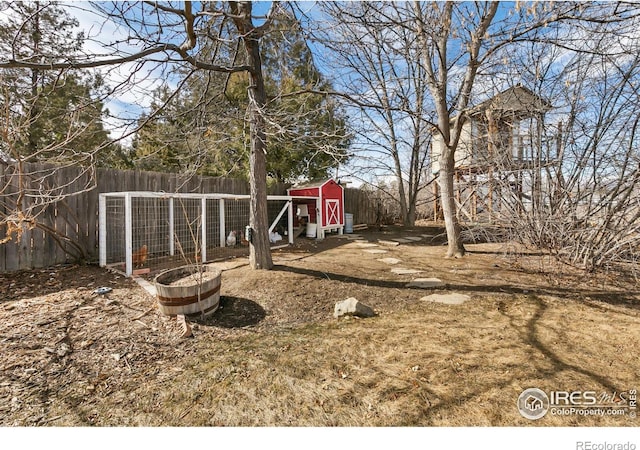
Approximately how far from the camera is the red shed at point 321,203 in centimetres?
909

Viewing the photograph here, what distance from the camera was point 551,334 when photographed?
2551 millimetres

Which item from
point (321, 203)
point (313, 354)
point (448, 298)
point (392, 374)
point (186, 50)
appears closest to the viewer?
point (392, 374)

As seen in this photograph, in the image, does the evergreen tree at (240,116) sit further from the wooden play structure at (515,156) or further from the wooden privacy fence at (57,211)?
the wooden play structure at (515,156)

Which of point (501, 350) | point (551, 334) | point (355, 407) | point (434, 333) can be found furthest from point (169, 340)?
point (551, 334)

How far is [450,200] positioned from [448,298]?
271 cm

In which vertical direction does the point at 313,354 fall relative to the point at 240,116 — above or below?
below

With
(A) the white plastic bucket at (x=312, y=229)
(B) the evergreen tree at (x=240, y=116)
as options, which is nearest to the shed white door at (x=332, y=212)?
(A) the white plastic bucket at (x=312, y=229)

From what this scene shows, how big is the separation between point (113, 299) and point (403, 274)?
404 cm

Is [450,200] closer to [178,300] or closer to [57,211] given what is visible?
[178,300]

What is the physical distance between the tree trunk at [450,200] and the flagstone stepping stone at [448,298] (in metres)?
2.37

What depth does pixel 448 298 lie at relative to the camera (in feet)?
11.7

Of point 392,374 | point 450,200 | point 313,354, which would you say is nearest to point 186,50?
point 313,354
